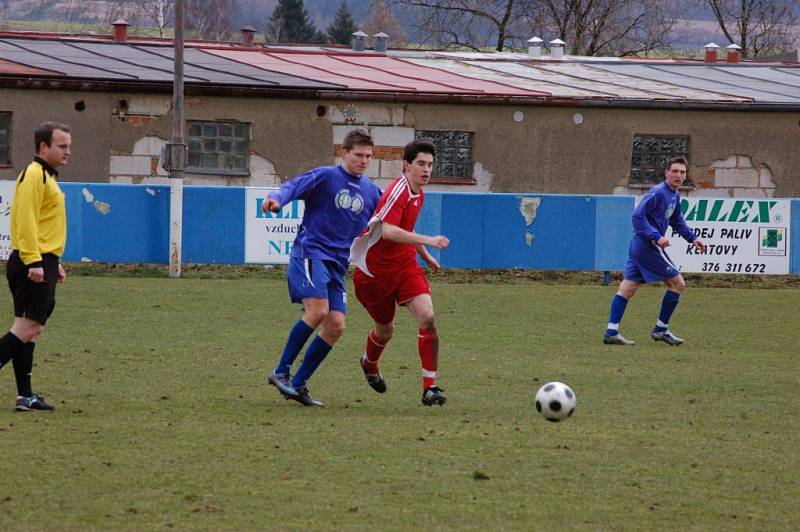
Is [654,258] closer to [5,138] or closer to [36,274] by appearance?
[36,274]

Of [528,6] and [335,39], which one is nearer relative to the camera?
[528,6]

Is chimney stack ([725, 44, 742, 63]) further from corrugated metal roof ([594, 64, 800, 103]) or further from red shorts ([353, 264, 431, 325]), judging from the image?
red shorts ([353, 264, 431, 325])

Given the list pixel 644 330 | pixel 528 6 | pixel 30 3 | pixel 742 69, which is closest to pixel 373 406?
pixel 644 330

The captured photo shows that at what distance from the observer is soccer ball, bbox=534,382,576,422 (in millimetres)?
8055

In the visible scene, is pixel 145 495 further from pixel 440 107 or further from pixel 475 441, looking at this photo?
pixel 440 107

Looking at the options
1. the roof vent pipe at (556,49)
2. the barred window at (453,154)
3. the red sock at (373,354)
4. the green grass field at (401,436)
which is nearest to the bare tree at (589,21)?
the roof vent pipe at (556,49)

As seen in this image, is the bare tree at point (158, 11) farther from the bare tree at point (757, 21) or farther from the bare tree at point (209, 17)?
the bare tree at point (757, 21)

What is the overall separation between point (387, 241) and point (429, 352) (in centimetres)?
80

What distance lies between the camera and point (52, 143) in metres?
7.98

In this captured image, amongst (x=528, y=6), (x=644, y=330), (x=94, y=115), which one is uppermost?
(x=528, y=6)

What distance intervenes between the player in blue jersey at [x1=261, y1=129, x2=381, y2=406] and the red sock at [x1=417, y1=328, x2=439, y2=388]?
1.83 feet

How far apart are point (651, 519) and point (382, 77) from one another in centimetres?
2043

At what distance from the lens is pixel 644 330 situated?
48.4 ft

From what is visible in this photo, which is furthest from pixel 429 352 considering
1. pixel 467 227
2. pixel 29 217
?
pixel 467 227
